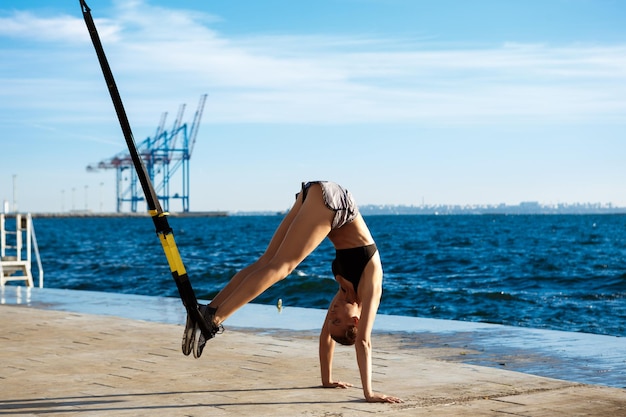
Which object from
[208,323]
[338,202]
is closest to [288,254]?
[338,202]

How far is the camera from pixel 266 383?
609 centimetres

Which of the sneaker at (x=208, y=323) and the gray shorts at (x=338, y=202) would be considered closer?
the sneaker at (x=208, y=323)

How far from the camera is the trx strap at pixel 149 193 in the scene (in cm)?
496

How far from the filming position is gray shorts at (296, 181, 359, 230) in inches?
203

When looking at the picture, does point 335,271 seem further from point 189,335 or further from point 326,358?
point 189,335

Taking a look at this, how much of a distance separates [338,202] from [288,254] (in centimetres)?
41

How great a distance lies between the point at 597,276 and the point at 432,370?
24.6m

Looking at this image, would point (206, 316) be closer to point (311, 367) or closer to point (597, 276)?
point (311, 367)

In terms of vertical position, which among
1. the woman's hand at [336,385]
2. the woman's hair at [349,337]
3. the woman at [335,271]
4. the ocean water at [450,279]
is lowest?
the ocean water at [450,279]

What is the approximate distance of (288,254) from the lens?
507cm

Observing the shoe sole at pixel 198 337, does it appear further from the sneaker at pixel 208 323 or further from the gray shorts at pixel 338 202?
the gray shorts at pixel 338 202

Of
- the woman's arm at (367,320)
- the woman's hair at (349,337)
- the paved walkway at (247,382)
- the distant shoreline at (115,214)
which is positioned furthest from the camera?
the distant shoreline at (115,214)

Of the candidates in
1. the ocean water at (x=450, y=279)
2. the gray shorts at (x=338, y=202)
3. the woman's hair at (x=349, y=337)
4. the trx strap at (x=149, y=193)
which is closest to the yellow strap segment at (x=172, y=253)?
the trx strap at (x=149, y=193)

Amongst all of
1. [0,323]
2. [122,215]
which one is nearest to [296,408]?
[0,323]
